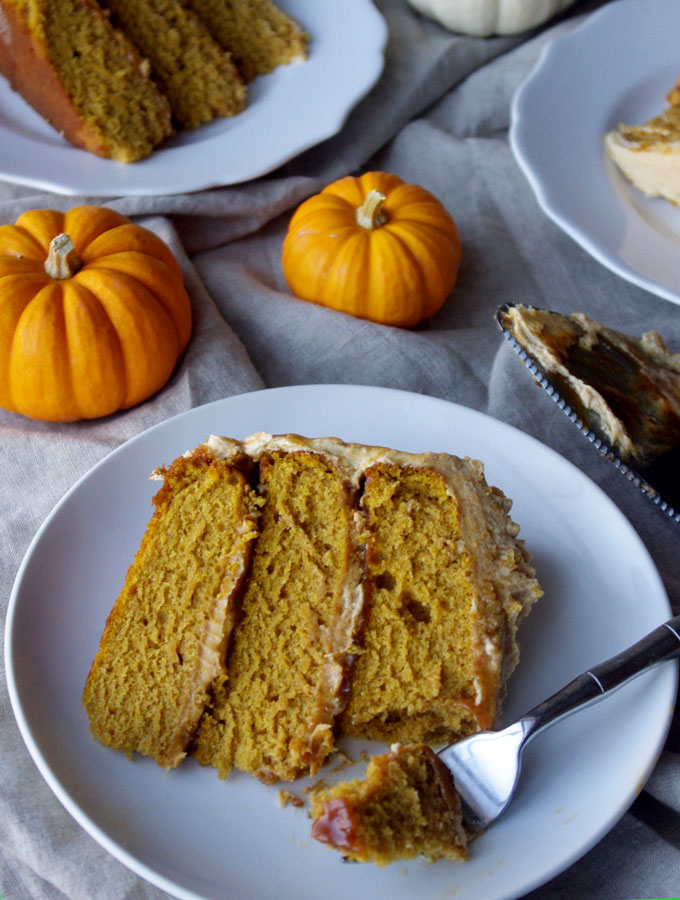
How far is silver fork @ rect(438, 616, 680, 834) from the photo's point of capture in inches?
67.7

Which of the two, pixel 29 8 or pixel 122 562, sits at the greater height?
pixel 29 8

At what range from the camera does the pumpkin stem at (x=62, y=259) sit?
263 centimetres

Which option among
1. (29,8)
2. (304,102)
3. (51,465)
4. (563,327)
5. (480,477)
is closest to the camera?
(480,477)

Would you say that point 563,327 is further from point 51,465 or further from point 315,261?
point 51,465

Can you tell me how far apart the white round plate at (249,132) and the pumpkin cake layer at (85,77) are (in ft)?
0.23

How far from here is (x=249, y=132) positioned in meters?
3.48

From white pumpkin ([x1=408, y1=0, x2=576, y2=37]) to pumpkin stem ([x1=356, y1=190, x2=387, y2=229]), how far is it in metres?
1.35

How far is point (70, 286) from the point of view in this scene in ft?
8.71

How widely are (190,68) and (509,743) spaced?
9.58 ft

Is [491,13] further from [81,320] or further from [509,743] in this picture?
[509,743]

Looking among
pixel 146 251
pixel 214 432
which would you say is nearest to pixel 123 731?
pixel 214 432

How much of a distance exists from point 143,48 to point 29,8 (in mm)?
491

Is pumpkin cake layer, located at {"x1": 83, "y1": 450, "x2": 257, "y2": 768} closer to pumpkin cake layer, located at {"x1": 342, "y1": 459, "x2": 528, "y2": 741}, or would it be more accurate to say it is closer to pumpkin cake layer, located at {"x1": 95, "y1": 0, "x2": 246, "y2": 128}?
pumpkin cake layer, located at {"x1": 342, "y1": 459, "x2": 528, "y2": 741}

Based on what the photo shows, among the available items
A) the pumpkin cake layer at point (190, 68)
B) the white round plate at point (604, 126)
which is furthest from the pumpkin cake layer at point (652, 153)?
the pumpkin cake layer at point (190, 68)
